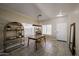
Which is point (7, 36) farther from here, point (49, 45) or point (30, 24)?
point (49, 45)

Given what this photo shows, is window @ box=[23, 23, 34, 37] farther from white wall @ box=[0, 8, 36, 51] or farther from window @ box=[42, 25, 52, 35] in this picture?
window @ box=[42, 25, 52, 35]

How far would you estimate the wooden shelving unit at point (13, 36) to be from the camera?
177cm

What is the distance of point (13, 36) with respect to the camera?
183 centimetres

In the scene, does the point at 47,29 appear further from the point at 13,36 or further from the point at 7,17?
the point at 7,17

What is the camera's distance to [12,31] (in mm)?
1850

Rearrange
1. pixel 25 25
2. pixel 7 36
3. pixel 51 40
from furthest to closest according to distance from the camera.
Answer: pixel 51 40
pixel 25 25
pixel 7 36

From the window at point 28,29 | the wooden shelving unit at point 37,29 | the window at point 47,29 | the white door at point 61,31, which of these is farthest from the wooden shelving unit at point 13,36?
the white door at point 61,31

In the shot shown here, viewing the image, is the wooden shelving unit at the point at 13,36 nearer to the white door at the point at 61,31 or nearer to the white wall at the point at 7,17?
the white wall at the point at 7,17

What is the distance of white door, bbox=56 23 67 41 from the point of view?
73.6 inches

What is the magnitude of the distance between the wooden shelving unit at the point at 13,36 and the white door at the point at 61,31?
1.29 meters

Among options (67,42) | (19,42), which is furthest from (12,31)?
(67,42)

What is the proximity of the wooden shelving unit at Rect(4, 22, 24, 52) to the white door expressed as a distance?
1.29m

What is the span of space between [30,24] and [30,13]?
1.33 feet

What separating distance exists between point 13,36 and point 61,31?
166cm
